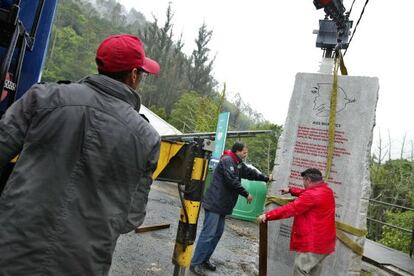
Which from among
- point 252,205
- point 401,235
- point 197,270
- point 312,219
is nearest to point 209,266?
point 197,270

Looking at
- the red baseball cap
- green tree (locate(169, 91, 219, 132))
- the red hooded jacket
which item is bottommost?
the red hooded jacket

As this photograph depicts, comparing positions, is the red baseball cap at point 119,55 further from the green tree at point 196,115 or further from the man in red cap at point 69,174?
the green tree at point 196,115

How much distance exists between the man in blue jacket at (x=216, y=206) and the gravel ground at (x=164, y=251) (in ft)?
0.85

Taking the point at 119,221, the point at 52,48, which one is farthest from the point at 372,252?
the point at 52,48

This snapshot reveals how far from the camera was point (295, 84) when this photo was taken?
504cm

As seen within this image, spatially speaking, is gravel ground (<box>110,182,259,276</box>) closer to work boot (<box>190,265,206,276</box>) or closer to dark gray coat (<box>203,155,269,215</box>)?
work boot (<box>190,265,206,276</box>)

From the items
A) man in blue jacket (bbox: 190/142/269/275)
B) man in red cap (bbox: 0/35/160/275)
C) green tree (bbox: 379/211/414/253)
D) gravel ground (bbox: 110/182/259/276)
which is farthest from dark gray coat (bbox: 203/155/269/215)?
green tree (bbox: 379/211/414/253)

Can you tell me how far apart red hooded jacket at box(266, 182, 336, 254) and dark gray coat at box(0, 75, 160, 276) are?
2632mm

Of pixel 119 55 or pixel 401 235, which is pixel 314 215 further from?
pixel 401 235

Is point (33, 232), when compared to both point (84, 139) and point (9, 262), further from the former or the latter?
point (84, 139)

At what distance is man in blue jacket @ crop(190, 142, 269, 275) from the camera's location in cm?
486

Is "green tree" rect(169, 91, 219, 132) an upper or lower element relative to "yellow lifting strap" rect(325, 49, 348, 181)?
upper

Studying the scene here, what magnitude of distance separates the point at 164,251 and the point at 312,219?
2.33 m

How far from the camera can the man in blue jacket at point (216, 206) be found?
486 cm
